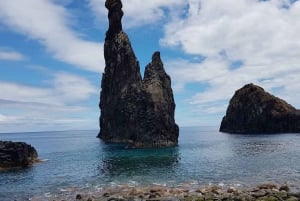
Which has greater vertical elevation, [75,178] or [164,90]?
[164,90]

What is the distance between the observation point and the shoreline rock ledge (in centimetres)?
11894

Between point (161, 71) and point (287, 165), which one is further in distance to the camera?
point (161, 71)

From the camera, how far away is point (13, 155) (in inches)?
3044

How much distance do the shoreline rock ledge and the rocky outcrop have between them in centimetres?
4435

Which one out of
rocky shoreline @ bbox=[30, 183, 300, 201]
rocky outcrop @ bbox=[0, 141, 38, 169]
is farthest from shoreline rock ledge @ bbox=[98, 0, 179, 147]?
rocky shoreline @ bbox=[30, 183, 300, 201]

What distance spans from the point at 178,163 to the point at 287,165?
2020cm

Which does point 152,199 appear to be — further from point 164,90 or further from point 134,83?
point 134,83

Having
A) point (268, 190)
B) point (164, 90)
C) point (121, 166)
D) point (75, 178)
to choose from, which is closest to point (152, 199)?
point (268, 190)

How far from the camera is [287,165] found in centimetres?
6694

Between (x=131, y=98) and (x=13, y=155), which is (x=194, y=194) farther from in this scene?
(x=131, y=98)

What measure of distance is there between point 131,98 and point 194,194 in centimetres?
9098

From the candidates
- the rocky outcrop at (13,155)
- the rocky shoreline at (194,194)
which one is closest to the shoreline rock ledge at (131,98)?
the rocky outcrop at (13,155)

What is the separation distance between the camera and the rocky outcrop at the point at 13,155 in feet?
249

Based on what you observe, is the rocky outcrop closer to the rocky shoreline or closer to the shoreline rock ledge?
the rocky shoreline
